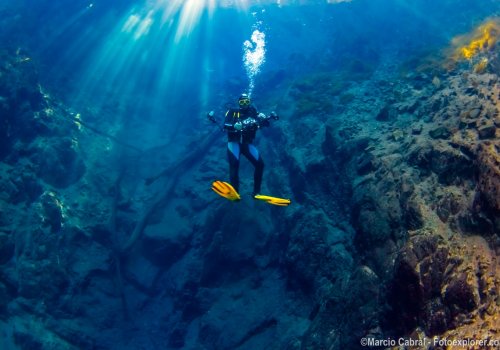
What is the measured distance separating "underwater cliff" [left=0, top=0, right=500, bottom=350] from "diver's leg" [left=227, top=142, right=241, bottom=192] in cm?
281

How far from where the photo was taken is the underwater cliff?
520cm

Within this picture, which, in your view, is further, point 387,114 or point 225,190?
point 387,114

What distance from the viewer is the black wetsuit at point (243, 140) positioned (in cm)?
789

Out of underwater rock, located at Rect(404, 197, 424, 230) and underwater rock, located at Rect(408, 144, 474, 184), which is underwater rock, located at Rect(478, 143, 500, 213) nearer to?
underwater rock, located at Rect(408, 144, 474, 184)

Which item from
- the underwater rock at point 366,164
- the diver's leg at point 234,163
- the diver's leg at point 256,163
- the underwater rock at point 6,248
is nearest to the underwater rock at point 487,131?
the underwater rock at point 366,164

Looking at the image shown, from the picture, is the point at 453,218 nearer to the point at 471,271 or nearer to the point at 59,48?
the point at 471,271

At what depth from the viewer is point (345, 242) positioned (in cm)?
852

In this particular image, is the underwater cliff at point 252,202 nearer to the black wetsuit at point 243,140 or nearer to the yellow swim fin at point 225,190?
the black wetsuit at point 243,140

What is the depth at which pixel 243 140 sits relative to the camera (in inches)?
321

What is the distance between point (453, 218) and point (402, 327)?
1919 mm

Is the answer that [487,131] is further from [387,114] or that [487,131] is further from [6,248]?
[6,248]

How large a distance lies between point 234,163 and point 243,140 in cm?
63

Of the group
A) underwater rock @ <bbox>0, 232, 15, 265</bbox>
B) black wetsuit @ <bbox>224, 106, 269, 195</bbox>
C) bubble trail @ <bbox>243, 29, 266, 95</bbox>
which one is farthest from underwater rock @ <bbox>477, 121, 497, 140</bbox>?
bubble trail @ <bbox>243, 29, 266, 95</bbox>

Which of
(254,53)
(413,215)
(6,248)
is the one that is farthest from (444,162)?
(254,53)
